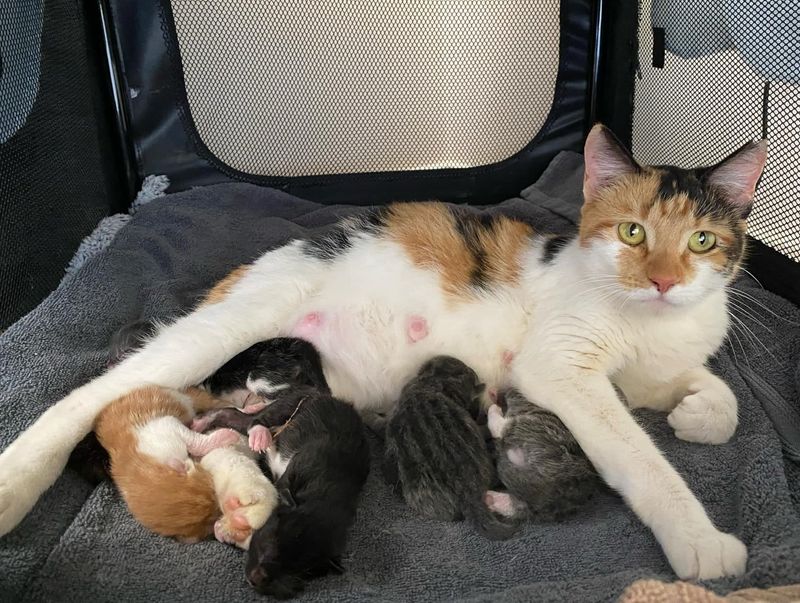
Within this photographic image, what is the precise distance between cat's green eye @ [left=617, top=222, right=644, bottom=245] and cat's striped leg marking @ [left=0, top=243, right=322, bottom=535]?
843mm

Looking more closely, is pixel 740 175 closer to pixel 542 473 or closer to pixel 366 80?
pixel 542 473

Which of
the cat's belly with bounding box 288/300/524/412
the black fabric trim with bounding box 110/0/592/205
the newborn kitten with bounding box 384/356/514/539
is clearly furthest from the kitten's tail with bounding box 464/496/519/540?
the black fabric trim with bounding box 110/0/592/205

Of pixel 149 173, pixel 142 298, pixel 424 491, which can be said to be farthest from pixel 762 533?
pixel 149 173

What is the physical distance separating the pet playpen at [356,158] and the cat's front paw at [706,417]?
37mm

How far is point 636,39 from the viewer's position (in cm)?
253

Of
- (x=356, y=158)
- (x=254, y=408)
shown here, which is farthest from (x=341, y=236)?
(x=356, y=158)

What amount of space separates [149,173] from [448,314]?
1.55m

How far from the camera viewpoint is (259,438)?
149cm

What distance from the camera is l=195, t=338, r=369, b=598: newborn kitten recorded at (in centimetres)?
119

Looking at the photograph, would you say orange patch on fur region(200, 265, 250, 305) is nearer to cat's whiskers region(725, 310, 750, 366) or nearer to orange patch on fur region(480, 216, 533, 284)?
orange patch on fur region(480, 216, 533, 284)

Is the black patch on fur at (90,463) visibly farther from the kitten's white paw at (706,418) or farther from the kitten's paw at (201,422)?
the kitten's white paw at (706,418)

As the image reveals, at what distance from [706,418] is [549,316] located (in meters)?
0.44

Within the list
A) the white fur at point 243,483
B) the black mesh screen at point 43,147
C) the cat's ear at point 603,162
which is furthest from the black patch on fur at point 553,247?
the black mesh screen at point 43,147

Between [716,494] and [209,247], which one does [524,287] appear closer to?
[716,494]
